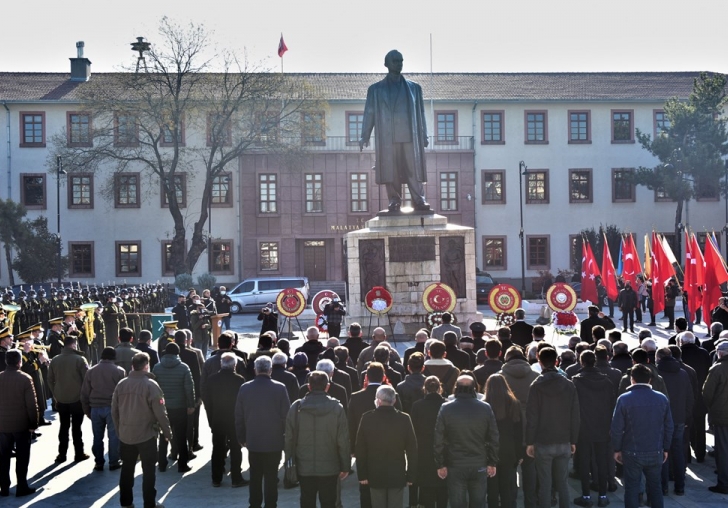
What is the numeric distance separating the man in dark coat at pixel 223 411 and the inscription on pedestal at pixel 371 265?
10475mm

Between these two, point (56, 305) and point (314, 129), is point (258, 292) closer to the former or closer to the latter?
point (314, 129)

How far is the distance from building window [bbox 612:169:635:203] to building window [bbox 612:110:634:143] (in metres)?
1.94

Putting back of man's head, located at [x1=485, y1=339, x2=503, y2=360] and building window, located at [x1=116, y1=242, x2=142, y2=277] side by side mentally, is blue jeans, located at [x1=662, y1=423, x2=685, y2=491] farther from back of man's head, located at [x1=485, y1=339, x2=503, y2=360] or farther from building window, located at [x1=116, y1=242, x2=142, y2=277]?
building window, located at [x1=116, y1=242, x2=142, y2=277]

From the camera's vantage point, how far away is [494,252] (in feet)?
152

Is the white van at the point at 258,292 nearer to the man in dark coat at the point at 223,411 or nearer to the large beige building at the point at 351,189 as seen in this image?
the large beige building at the point at 351,189

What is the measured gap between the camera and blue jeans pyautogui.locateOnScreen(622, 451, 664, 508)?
7.91 metres

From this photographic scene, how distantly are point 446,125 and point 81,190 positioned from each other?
20.3m

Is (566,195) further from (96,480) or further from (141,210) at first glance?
(96,480)

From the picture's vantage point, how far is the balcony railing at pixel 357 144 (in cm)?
4575

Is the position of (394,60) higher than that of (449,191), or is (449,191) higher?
(394,60)

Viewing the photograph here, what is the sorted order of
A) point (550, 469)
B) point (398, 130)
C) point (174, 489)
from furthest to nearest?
point (398, 130)
point (174, 489)
point (550, 469)

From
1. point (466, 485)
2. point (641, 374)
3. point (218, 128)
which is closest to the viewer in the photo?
point (466, 485)

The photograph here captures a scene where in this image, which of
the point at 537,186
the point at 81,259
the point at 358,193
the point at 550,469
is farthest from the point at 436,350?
the point at 81,259

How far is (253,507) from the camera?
8.35m
